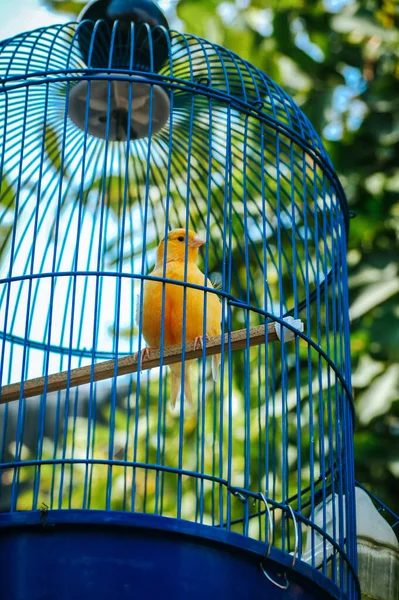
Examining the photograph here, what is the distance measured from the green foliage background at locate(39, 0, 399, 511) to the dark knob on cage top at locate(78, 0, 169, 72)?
6.75ft

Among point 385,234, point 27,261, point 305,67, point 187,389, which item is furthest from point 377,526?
point 305,67

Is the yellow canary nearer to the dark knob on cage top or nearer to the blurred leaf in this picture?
the dark knob on cage top

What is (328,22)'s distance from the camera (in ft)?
24.1

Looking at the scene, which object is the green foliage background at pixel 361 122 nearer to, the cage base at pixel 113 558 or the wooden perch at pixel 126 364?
the wooden perch at pixel 126 364

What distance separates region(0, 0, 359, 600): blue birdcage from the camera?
3.21 meters

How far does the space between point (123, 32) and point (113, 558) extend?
2.61 metres

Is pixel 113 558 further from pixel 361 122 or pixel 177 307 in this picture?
pixel 361 122

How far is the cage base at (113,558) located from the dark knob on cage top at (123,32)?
2.29 m

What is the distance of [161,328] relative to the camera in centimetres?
374

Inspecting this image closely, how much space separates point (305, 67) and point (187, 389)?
9.94 ft

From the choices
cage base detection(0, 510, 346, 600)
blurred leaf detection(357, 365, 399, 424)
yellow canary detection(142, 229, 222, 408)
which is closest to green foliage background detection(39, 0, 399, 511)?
blurred leaf detection(357, 365, 399, 424)

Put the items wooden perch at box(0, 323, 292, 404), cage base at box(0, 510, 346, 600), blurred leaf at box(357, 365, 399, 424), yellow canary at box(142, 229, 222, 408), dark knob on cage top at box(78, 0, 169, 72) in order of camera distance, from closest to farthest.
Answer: cage base at box(0, 510, 346, 600)
wooden perch at box(0, 323, 292, 404)
yellow canary at box(142, 229, 222, 408)
dark knob on cage top at box(78, 0, 169, 72)
blurred leaf at box(357, 365, 399, 424)

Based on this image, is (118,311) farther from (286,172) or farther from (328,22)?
(328,22)

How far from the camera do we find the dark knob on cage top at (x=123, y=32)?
4.77 meters
